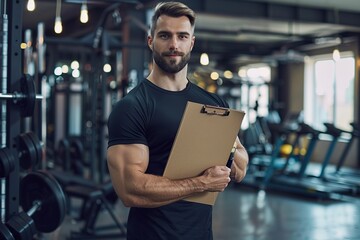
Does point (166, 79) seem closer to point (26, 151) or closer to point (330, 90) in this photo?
point (26, 151)

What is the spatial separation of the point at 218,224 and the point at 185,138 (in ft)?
11.5

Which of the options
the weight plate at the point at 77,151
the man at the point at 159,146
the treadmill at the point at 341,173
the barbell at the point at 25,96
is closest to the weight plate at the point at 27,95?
the barbell at the point at 25,96

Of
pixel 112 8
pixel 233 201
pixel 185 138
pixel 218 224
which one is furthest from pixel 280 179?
pixel 185 138

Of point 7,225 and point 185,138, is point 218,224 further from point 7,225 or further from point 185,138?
point 185,138

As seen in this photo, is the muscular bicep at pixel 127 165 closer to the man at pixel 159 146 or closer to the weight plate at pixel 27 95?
the man at pixel 159 146

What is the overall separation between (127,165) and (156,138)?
11cm

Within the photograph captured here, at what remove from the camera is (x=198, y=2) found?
291 inches

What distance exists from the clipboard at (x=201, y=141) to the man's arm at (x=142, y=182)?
0.10ft

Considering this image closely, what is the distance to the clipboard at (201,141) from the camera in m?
1.33

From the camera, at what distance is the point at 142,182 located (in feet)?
4.35

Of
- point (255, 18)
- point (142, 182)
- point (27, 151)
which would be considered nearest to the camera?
point (142, 182)

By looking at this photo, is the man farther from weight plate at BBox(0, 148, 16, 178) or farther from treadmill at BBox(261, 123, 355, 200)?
treadmill at BBox(261, 123, 355, 200)

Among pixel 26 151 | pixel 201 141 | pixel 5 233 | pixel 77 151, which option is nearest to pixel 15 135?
pixel 26 151

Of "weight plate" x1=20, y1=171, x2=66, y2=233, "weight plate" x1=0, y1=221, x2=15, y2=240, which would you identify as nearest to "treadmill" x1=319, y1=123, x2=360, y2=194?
"weight plate" x1=20, y1=171, x2=66, y2=233
